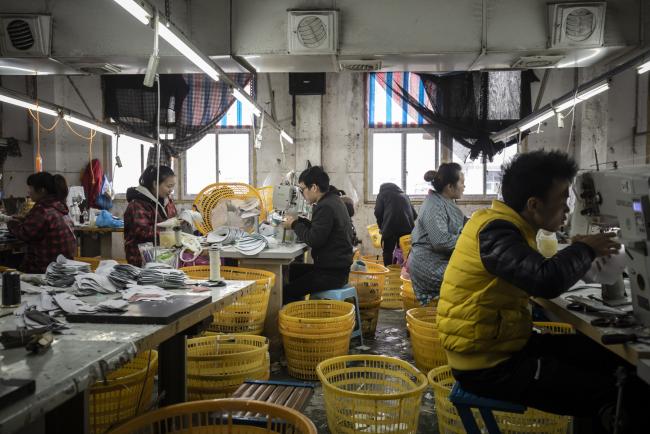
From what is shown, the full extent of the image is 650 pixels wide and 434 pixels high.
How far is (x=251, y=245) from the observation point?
423 centimetres

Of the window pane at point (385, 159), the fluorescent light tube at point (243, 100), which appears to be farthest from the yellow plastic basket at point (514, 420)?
the window pane at point (385, 159)

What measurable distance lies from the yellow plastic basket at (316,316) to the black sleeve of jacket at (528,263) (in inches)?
80.9

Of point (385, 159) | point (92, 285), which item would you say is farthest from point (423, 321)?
point (385, 159)

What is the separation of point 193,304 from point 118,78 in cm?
911

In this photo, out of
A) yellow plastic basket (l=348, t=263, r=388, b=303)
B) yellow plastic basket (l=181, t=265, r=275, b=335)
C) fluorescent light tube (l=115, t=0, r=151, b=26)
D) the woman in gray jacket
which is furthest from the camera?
yellow plastic basket (l=348, t=263, r=388, b=303)

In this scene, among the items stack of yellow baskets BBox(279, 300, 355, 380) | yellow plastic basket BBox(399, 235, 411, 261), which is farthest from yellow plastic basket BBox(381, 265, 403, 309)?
stack of yellow baskets BBox(279, 300, 355, 380)

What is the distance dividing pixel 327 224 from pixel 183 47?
1755 millimetres

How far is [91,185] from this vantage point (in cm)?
998

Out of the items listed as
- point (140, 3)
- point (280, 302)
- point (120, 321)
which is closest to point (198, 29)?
point (140, 3)

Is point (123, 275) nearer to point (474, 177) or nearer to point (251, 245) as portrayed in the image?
point (251, 245)

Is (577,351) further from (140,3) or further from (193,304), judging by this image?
(140,3)

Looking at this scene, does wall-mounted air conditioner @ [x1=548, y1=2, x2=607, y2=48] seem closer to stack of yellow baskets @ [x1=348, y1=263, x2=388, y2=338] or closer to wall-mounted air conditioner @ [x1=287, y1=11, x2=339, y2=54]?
wall-mounted air conditioner @ [x1=287, y1=11, x2=339, y2=54]

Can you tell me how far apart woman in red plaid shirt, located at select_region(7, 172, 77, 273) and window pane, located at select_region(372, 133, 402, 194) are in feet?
21.3

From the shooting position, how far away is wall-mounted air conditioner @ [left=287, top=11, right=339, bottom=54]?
4953mm
